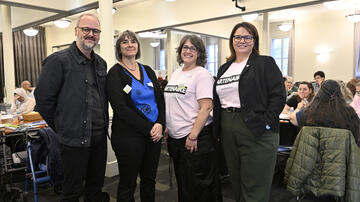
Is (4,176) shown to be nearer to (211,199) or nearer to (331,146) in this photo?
(211,199)

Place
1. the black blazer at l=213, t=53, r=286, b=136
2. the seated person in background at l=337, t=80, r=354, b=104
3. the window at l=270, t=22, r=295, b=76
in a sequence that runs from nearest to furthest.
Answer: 1. the black blazer at l=213, t=53, r=286, b=136
2. the seated person in background at l=337, t=80, r=354, b=104
3. the window at l=270, t=22, r=295, b=76

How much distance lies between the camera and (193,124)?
1.87 meters

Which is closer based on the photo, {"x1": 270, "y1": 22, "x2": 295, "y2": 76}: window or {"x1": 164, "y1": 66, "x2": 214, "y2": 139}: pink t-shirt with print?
{"x1": 164, "y1": 66, "x2": 214, "y2": 139}: pink t-shirt with print

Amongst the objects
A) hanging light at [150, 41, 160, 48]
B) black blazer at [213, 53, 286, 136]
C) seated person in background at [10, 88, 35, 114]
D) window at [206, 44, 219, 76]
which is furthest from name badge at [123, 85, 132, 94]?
window at [206, 44, 219, 76]

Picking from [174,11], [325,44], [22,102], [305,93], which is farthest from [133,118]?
[325,44]

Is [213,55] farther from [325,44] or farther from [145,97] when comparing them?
[145,97]

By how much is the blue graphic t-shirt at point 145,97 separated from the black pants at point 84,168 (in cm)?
32

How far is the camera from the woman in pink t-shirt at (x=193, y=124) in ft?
6.04

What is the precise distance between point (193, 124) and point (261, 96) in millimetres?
487

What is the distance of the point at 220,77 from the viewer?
1.86 m

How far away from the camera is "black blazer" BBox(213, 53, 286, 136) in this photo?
1663 millimetres

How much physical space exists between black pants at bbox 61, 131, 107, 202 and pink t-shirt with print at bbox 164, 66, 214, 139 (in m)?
0.49

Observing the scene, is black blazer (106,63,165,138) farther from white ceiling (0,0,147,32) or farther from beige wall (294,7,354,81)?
beige wall (294,7,354,81)

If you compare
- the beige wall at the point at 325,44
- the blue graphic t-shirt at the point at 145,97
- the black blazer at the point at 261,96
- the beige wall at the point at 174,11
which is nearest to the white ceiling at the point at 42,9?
the beige wall at the point at 174,11
